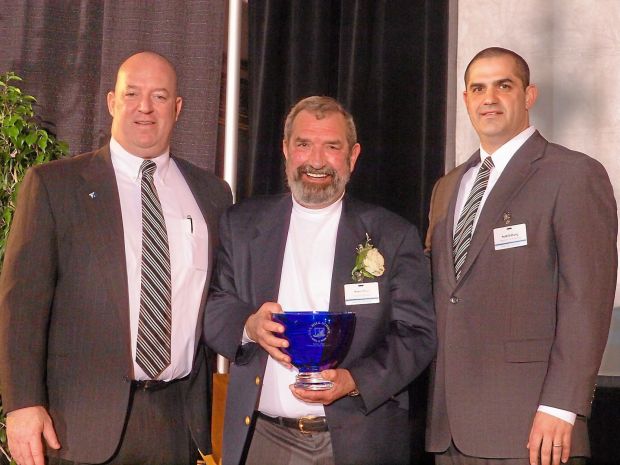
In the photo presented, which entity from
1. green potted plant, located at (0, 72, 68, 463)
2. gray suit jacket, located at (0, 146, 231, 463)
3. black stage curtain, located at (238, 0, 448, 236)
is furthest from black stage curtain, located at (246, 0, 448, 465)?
gray suit jacket, located at (0, 146, 231, 463)

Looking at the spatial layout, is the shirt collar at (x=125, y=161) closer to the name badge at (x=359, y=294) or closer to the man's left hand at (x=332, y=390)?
the name badge at (x=359, y=294)

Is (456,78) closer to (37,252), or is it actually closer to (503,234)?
(503,234)

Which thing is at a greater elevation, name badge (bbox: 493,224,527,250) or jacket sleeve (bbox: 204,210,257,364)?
name badge (bbox: 493,224,527,250)

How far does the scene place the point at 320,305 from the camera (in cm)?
264

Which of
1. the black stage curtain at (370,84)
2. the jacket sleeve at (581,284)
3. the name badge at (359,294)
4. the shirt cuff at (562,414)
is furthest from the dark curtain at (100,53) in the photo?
the shirt cuff at (562,414)

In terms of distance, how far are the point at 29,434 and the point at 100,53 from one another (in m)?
2.60

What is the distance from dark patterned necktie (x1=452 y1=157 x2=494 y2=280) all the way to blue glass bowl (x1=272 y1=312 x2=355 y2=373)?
0.52 metres

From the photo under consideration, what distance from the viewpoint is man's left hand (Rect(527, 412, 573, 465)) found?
2.45 metres

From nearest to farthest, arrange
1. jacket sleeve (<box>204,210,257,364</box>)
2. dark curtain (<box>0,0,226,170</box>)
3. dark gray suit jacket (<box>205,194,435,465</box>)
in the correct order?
dark gray suit jacket (<box>205,194,435,465</box>) → jacket sleeve (<box>204,210,257,364</box>) → dark curtain (<box>0,0,226,170</box>)

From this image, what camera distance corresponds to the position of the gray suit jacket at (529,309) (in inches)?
98.2

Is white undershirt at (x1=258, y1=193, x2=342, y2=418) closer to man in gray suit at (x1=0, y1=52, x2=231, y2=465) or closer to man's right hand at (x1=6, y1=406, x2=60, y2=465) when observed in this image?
man in gray suit at (x1=0, y1=52, x2=231, y2=465)

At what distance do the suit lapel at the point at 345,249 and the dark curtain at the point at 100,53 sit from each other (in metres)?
1.59

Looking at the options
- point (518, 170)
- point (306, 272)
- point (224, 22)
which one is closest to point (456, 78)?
point (224, 22)

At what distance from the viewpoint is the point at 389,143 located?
164 inches
